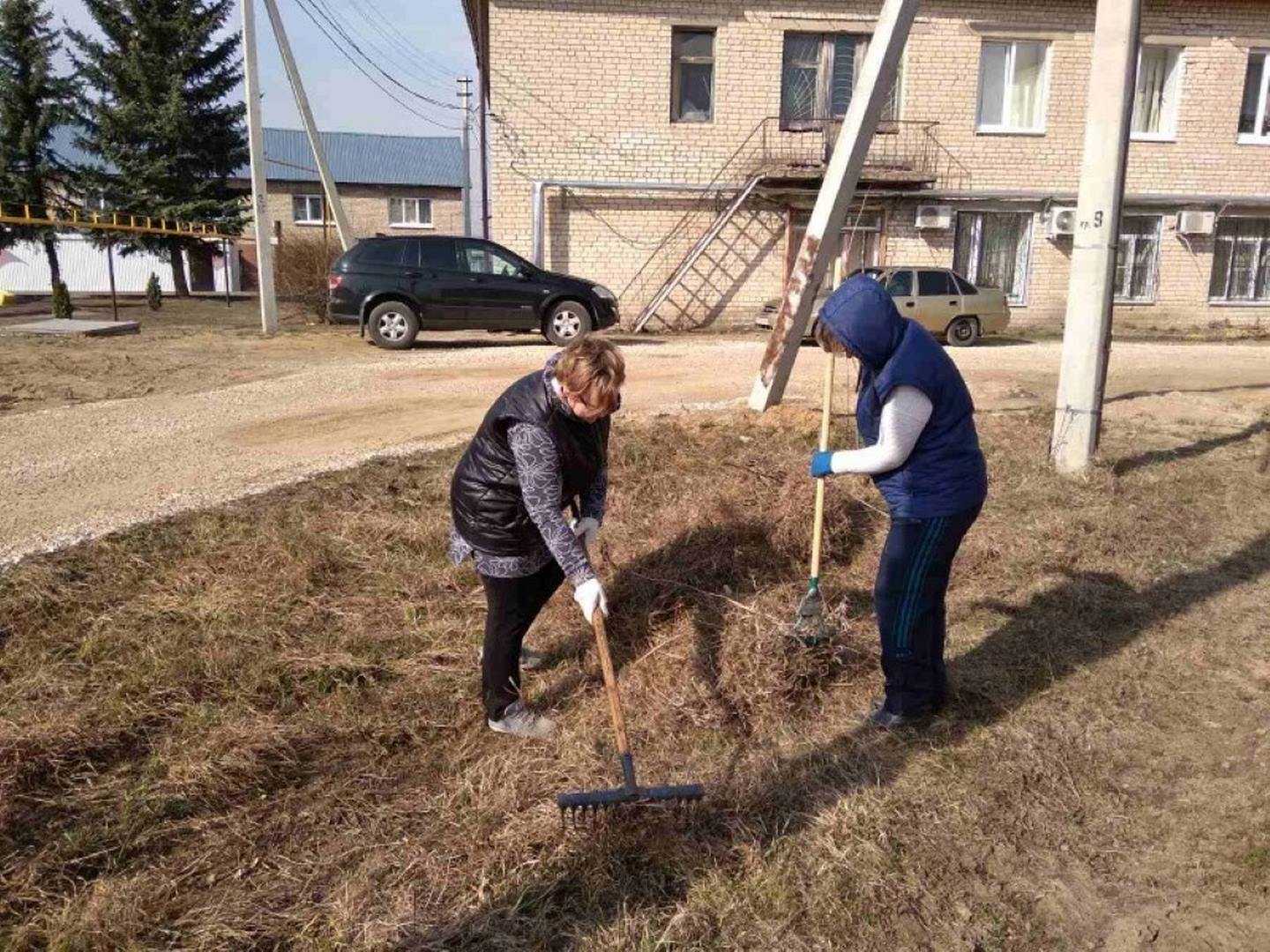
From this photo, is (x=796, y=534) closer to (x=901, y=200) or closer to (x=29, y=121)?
(x=901, y=200)

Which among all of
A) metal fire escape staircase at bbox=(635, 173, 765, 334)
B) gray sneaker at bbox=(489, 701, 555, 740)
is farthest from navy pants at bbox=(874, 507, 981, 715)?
metal fire escape staircase at bbox=(635, 173, 765, 334)

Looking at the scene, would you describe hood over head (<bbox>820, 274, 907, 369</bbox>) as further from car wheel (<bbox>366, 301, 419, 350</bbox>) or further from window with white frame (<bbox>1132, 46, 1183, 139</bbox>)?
window with white frame (<bbox>1132, 46, 1183, 139</bbox>)

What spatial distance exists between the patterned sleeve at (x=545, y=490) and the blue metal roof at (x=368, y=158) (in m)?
36.3

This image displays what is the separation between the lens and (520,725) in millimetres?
3410

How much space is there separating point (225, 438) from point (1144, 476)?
6377mm

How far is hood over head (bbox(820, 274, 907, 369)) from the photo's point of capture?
302 centimetres

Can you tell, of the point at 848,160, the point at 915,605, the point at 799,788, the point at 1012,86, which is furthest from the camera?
the point at 1012,86

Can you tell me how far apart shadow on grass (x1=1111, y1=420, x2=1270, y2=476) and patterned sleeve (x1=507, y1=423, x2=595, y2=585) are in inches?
185

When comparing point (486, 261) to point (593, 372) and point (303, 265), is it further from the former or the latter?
point (593, 372)

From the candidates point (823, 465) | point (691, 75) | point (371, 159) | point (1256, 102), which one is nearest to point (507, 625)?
point (823, 465)

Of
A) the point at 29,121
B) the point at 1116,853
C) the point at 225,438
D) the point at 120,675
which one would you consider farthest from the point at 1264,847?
the point at 29,121

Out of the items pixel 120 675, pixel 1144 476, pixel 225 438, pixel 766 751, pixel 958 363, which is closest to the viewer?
pixel 766 751

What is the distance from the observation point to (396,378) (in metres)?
9.91

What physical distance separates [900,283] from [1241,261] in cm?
938
